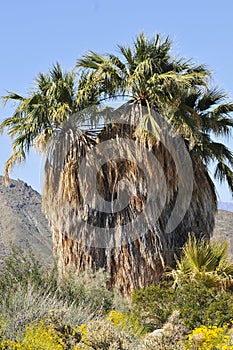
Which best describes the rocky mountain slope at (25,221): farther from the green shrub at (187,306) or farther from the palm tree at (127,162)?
the green shrub at (187,306)

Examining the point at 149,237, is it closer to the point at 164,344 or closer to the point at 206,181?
the point at 206,181

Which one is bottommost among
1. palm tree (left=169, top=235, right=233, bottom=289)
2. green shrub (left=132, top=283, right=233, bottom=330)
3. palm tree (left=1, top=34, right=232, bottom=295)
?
green shrub (left=132, top=283, right=233, bottom=330)

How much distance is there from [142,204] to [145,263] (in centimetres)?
144

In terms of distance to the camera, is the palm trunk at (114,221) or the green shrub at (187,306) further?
the palm trunk at (114,221)

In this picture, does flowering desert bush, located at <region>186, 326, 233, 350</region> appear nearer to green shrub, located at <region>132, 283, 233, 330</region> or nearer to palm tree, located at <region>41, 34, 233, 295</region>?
green shrub, located at <region>132, 283, 233, 330</region>

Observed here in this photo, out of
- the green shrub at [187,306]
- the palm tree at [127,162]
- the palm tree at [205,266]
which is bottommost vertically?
the green shrub at [187,306]

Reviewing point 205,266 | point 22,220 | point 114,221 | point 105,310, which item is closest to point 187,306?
point 105,310

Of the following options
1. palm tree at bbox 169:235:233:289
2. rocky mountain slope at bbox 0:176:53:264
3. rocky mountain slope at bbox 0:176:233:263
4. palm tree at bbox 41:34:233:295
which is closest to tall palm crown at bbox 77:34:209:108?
palm tree at bbox 41:34:233:295

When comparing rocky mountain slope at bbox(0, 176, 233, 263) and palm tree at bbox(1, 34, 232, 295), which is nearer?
palm tree at bbox(1, 34, 232, 295)

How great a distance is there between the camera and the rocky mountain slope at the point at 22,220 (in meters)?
98.1

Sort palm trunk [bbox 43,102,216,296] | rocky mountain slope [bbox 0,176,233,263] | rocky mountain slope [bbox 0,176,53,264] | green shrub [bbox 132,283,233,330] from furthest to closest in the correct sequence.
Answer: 1. rocky mountain slope [bbox 0,176,53,264]
2. rocky mountain slope [bbox 0,176,233,263]
3. palm trunk [bbox 43,102,216,296]
4. green shrub [bbox 132,283,233,330]

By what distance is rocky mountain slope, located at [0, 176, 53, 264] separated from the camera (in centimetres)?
9806

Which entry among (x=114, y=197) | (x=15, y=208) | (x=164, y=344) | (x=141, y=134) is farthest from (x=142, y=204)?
(x=15, y=208)

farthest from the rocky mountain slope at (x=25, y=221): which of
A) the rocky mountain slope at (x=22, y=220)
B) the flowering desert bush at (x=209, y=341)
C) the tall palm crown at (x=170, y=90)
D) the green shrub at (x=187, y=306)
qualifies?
the flowering desert bush at (x=209, y=341)
